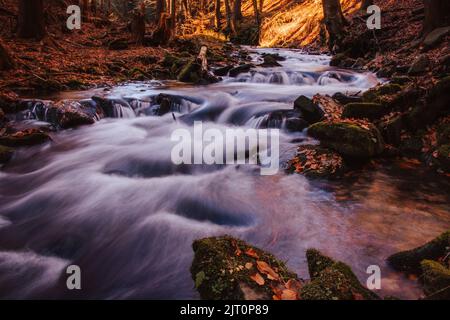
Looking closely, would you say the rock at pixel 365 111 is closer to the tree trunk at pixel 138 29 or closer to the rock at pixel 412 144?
the rock at pixel 412 144

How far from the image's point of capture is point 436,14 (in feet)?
36.2

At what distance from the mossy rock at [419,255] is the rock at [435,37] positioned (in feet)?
29.9

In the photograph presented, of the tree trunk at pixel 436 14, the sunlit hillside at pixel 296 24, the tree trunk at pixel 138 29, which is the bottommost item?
the tree trunk at pixel 436 14

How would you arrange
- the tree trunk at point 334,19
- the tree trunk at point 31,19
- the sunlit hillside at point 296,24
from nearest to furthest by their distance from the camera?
the tree trunk at point 31,19 < the tree trunk at point 334,19 < the sunlit hillside at point 296,24

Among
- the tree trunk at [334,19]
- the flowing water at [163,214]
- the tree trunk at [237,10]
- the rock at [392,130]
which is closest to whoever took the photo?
the flowing water at [163,214]

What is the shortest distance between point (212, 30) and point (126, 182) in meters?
28.8

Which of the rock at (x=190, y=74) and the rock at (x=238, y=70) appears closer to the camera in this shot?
the rock at (x=190, y=74)

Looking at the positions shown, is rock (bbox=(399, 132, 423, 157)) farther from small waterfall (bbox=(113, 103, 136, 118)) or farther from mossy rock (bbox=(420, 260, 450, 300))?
small waterfall (bbox=(113, 103, 136, 118))

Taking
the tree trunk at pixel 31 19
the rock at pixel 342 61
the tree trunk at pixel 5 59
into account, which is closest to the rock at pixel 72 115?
the tree trunk at pixel 5 59

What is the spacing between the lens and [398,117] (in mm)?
7016

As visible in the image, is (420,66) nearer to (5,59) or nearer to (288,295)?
(288,295)

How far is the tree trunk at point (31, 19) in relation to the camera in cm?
1284

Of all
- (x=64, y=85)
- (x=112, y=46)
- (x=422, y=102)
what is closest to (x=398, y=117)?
(x=422, y=102)

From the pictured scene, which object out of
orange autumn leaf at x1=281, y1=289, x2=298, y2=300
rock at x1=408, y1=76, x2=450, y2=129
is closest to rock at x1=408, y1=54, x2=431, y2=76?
rock at x1=408, y1=76, x2=450, y2=129
